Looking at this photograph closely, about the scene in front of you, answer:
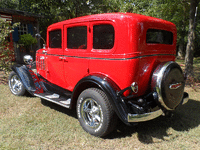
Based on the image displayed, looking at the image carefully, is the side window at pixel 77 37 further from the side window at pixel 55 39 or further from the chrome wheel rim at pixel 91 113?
the chrome wheel rim at pixel 91 113

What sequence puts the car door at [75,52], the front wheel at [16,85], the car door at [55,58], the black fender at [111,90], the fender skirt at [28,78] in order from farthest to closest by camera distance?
the front wheel at [16,85] → the fender skirt at [28,78] → the car door at [55,58] → the car door at [75,52] → the black fender at [111,90]

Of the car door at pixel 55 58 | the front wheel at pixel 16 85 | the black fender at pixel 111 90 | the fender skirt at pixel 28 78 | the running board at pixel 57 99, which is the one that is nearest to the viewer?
the black fender at pixel 111 90

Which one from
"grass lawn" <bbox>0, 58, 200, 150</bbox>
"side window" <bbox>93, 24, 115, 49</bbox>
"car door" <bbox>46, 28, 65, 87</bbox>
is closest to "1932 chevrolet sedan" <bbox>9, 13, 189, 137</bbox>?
"side window" <bbox>93, 24, 115, 49</bbox>

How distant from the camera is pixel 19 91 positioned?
4.47 meters

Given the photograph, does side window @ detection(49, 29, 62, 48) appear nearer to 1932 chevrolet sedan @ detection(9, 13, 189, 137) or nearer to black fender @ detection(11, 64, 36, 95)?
1932 chevrolet sedan @ detection(9, 13, 189, 137)

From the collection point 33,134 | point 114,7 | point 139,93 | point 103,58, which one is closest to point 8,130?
point 33,134

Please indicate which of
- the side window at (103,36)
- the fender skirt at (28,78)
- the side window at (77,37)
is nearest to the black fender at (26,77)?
the fender skirt at (28,78)

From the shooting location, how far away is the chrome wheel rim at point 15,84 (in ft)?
14.8

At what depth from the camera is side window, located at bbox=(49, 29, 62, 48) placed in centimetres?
360

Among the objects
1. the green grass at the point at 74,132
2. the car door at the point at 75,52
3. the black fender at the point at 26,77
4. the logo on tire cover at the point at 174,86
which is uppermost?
the car door at the point at 75,52

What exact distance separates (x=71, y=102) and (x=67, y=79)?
60 centimetres

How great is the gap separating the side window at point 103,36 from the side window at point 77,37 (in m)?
0.24

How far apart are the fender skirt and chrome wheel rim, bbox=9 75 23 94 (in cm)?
35

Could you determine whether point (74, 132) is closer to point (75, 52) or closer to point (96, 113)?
point (96, 113)
